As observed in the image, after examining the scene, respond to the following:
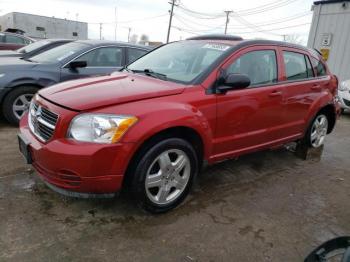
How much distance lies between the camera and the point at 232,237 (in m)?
2.83

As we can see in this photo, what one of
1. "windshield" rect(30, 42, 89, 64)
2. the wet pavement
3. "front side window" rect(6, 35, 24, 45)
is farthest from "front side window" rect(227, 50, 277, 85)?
"front side window" rect(6, 35, 24, 45)

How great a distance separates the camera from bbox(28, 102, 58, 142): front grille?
109 inches

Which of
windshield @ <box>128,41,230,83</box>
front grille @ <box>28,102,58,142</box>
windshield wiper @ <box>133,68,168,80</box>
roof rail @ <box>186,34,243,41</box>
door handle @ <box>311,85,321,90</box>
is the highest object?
roof rail @ <box>186,34,243,41</box>

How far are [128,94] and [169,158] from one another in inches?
27.0

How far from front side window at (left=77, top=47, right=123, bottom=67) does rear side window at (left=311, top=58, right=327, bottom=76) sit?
3.47 m

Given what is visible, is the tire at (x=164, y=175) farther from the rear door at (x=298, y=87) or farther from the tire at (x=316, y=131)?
the tire at (x=316, y=131)

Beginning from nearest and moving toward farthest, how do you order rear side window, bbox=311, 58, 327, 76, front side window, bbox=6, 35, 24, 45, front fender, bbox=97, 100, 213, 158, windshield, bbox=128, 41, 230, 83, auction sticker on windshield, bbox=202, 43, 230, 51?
front fender, bbox=97, 100, 213, 158 → windshield, bbox=128, 41, 230, 83 → auction sticker on windshield, bbox=202, 43, 230, 51 → rear side window, bbox=311, 58, 327, 76 → front side window, bbox=6, 35, 24, 45

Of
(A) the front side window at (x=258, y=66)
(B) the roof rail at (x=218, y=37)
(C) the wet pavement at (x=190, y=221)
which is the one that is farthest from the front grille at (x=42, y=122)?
(B) the roof rail at (x=218, y=37)

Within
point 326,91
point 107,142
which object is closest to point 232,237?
point 107,142

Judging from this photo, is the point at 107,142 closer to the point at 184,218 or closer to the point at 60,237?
the point at 60,237

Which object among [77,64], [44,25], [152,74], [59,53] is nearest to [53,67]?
[77,64]

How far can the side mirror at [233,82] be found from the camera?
3.22 meters

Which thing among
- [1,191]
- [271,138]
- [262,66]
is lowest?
[1,191]

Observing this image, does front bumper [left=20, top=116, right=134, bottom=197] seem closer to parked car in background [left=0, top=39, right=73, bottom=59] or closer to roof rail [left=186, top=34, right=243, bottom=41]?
roof rail [left=186, top=34, right=243, bottom=41]
